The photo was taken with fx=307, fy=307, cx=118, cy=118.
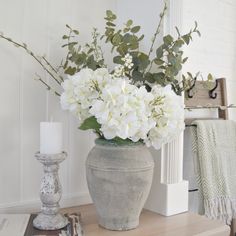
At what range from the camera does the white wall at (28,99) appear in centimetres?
100

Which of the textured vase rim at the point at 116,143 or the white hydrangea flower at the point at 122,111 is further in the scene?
the textured vase rim at the point at 116,143

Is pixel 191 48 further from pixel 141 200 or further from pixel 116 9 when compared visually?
pixel 141 200

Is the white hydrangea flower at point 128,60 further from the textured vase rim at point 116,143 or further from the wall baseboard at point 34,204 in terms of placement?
the wall baseboard at point 34,204

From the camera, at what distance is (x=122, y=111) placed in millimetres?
746

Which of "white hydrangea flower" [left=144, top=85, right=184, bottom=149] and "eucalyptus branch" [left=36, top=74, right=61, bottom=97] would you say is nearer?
"white hydrangea flower" [left=144, top=85, right=184, bottom=149]

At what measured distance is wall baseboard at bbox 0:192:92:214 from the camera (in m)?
1.02

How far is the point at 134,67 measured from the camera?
3.10ft

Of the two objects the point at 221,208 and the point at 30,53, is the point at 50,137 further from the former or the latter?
the point at 221,208

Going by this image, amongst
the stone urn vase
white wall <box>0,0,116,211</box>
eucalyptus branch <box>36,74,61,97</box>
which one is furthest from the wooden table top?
eucalyptus branch <box>36,74,61,97</box>

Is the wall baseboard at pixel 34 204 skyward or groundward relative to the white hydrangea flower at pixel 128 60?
groundward

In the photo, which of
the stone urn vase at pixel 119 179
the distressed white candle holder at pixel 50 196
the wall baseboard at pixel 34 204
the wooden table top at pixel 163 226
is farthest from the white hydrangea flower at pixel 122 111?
the wall baseboard at pixel 34 204

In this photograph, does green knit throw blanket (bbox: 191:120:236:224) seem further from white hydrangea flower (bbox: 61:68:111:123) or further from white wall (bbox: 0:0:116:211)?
white hydrangea flower (bbox: 61:68:111:123)

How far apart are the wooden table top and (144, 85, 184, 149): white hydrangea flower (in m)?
0.28

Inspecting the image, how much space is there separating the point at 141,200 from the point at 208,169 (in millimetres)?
578
